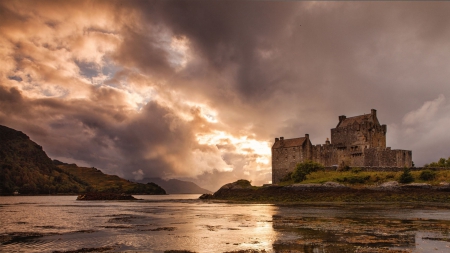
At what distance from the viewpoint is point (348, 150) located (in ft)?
252

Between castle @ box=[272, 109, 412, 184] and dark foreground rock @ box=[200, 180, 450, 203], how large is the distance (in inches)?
514

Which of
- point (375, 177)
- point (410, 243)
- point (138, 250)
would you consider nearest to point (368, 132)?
point (375, 177)

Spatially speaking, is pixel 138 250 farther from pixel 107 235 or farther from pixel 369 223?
pixel 369 223

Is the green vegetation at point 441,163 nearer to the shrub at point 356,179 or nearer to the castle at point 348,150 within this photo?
the castle at point 348,150

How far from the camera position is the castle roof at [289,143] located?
81438mm

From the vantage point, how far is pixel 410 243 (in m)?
Answer: 16.7

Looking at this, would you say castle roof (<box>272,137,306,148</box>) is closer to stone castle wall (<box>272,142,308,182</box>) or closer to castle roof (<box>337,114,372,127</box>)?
stone castle wall (<box>272,142,308,182</box>)

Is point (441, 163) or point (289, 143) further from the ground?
point (289, 143)

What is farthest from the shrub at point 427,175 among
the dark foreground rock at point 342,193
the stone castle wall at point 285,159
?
the stone castle wall at point 285,159

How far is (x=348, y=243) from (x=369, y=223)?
29.1 ft

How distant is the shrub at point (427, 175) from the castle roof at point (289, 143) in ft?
94.2

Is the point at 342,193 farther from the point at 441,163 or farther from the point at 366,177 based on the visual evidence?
the point at 441,163

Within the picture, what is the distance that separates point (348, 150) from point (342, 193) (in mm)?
21259

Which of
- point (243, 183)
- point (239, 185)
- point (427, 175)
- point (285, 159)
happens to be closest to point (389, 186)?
point (427, 175)
